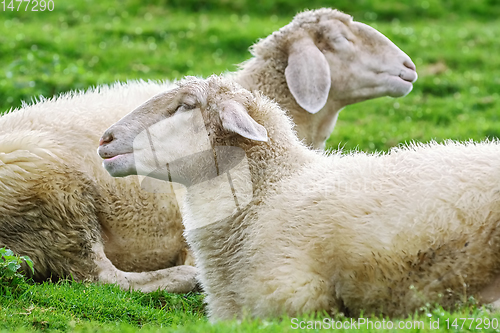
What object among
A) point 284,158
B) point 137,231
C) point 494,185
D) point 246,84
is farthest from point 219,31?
point 494,185

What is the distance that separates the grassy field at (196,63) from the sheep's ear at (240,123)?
1098mm

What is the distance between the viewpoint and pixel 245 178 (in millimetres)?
4504

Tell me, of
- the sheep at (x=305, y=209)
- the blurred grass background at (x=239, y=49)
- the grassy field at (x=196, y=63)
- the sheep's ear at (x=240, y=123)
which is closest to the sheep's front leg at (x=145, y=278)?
the grassy field at (x=196, y=63)

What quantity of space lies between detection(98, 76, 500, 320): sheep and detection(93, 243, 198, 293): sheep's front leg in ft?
2.46

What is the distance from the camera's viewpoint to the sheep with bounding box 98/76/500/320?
3.90 m

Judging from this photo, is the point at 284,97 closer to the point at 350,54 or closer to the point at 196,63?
the point at 350,54

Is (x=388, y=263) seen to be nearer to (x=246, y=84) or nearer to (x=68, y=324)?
(x=68, y=324)

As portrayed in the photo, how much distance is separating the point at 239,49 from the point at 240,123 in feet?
26.8

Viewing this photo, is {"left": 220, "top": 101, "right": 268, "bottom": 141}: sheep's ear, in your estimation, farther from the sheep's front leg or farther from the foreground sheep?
the foreground sheep

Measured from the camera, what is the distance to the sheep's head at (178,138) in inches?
177

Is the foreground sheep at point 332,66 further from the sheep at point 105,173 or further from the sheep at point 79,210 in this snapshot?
the sheep at point 79,210

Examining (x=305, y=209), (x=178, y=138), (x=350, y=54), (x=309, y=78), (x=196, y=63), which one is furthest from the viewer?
(x=196, y=63)

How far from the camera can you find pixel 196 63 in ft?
37.7

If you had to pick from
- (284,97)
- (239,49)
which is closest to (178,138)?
(284,97)
